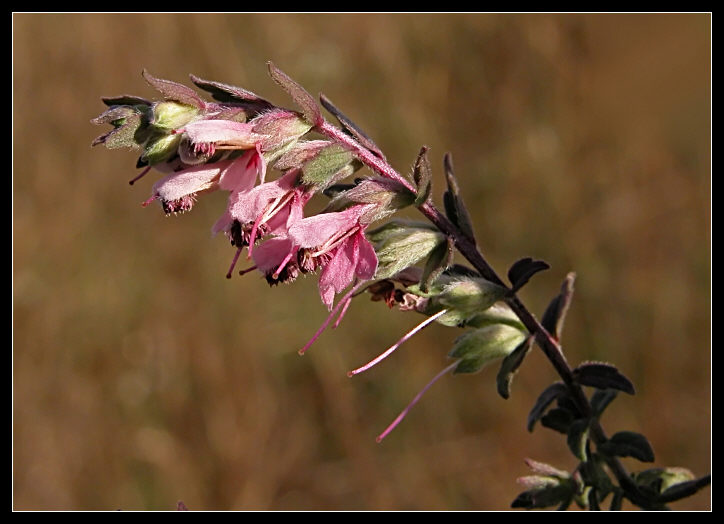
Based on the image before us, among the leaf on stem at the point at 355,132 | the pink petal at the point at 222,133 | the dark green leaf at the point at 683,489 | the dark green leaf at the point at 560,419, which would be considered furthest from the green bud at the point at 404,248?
the dark green leaf at the point at 683,489

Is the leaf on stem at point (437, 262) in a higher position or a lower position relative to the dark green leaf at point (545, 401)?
higher

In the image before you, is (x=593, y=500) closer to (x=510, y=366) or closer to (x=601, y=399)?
(x=601, y=399)

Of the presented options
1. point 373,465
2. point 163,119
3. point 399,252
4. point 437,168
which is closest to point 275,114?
point 163,119

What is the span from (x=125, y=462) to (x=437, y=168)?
327 centimetres

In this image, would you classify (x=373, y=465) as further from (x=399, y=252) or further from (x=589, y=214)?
(x=399, y=252)

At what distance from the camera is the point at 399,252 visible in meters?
1.79

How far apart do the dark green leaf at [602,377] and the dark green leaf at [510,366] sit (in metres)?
0.19

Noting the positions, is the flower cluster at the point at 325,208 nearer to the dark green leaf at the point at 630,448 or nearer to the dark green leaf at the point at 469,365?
the dark green leaf at the point at 469,365

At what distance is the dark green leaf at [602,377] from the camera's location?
2.03m

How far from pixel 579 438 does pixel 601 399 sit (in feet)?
0.74

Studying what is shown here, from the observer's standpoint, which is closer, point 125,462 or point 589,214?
point 125,462

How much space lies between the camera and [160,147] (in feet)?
5.55

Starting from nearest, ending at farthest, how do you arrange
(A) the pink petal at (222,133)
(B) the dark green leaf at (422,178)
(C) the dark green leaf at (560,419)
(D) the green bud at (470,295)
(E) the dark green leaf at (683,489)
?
(A) the pink petal at (222,133), (B) the dark green leaf at (422,178), (D) the green bud at (470,295), (E) the dark green leaf at (683,489), (C) the dark green leaf at (560,419)

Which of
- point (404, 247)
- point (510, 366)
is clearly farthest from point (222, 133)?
point (510, 366)
